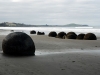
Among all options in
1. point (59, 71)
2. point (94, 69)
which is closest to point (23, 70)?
point (59, 71)

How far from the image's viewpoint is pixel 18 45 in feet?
30.3

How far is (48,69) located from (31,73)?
0.74 meters

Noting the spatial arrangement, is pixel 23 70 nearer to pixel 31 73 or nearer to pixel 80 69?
pixel 31 73

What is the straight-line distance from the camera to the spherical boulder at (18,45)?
30.4ft

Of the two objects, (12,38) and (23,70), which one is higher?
(12,38)

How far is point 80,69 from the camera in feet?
20.8

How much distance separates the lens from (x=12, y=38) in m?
9.42

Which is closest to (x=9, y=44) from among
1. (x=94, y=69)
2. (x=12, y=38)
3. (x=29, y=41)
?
(x=12, y=38)

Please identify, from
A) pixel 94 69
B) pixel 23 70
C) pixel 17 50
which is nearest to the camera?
pixel 23 70

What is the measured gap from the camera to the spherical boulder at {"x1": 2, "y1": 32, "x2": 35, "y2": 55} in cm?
927

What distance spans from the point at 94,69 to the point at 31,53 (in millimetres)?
3878

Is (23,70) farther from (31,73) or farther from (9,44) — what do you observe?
(9,44)

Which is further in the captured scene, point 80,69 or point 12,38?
point 12,38

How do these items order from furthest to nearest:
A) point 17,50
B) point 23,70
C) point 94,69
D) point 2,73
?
point 17,50
point 94,69
point 23,70
point 2,73
